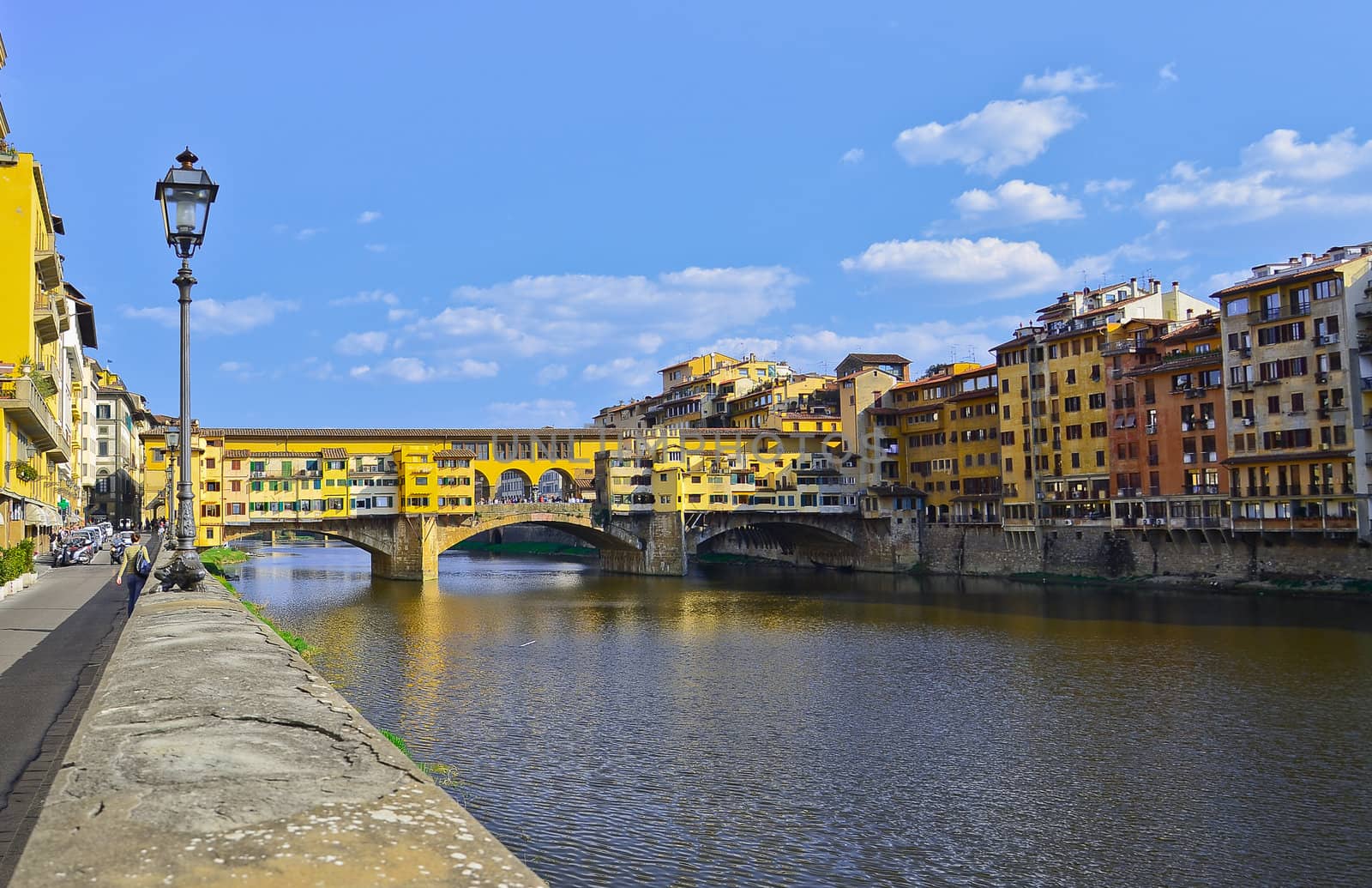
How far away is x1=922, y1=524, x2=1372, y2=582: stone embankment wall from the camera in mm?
59969

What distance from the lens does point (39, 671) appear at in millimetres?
17672

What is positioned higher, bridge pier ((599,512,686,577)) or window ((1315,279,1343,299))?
window ((1315,279,1343,299))

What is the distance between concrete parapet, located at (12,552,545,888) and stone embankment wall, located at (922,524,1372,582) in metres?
62.2

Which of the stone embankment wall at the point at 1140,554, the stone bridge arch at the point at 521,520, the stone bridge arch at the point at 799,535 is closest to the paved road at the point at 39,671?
the stone bridge arch at the point at 521,520

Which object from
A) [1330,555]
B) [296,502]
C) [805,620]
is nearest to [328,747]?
[805,620]

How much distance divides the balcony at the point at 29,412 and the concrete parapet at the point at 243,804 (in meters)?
32.3

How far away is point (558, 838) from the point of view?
19375mm

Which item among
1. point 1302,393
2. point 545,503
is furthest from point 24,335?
point 1302,393

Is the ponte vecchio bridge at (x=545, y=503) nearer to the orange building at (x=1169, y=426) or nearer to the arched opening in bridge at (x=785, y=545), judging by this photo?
the arched opening in bridge at (x=785, y=545)

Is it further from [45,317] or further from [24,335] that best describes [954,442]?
[24,335]

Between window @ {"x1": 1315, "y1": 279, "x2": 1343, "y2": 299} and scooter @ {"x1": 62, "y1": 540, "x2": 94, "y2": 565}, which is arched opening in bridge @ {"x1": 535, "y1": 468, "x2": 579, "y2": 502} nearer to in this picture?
scooter @ {"x1": 62, "y1": 540, "x2": 94, "y2": 565}

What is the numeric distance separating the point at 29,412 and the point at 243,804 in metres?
38.4

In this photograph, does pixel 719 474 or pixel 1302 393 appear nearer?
pixel 1302 393

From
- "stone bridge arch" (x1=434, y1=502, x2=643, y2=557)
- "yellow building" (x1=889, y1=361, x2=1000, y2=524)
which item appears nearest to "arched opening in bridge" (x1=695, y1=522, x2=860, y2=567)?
"yellow building" (x1=889, y1=361, x2=1000, y2=524)
